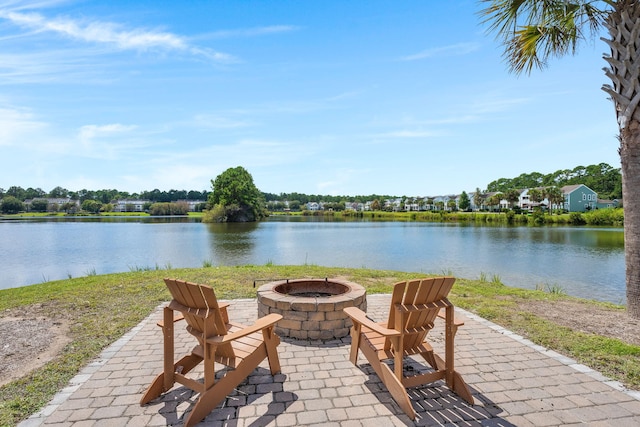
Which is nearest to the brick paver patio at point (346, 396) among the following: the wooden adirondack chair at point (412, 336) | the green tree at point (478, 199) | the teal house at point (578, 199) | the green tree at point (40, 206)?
the wooden adirondack chair at point (412, 336)

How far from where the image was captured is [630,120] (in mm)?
5230

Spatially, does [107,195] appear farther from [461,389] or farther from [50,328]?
[461,389]

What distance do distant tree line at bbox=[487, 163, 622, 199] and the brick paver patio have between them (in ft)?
218

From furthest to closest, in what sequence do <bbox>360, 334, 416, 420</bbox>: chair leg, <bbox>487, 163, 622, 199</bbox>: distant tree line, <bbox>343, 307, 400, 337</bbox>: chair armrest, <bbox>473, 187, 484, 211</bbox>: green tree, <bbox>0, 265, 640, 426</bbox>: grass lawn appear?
<bbox>473, 187, 484, 211</bbox>: green tree, <bbox>487, 163, 622, 199</bbox>: distant tree line, <bbox>0, 265, 640, 426</bbox>: grass lawn, <bbox>343, 307, 400, 337</bbox>: chair armrest, <bbox>360, 334, 416, 420</bbox>: chair leg

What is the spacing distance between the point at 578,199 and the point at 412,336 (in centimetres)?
7907

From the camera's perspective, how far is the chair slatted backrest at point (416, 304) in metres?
2.88

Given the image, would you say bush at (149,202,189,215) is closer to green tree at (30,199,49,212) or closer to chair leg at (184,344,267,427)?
green tree at (30,199,49,212)

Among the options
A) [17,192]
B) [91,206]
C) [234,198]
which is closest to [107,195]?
[17,192]

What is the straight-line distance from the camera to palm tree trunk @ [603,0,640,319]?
5156 mm

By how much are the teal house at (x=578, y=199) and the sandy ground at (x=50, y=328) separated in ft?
234

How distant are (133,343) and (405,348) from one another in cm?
335

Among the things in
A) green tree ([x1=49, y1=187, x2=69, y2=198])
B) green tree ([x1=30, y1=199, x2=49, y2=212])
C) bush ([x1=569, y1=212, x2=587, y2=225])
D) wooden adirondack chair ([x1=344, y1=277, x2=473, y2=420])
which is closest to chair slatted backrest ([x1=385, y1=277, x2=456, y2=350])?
wooden adirondack chair ([x1=344, y1=277, x2=473, y2=420])

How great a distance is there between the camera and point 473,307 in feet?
19.6

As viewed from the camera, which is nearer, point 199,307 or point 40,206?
point 199,307
